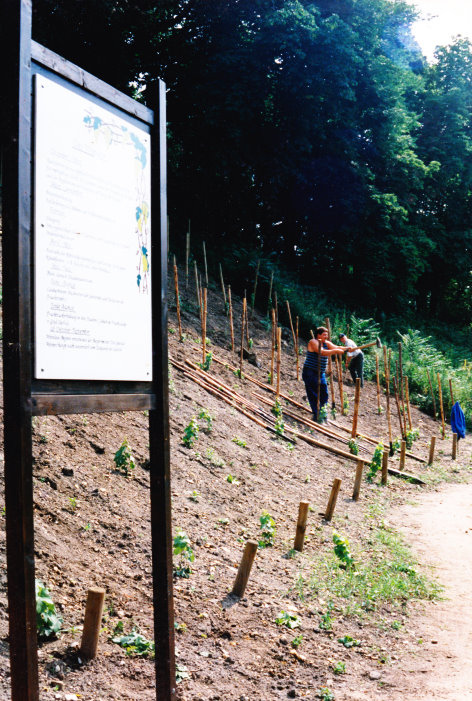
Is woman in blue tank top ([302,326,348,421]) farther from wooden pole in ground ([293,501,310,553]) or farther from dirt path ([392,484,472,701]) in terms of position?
wooden pole in ground ([293,501,310,553])

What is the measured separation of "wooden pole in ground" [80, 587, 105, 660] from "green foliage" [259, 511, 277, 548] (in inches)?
128

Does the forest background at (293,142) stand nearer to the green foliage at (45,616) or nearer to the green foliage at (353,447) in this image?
the green foliage at (353,447)

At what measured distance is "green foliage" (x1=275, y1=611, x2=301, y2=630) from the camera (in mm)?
5289

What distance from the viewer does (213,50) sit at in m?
23.1

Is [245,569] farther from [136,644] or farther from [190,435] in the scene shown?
[190,435]

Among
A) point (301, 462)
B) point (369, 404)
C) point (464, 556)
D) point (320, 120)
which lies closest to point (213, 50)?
point (320, 120)

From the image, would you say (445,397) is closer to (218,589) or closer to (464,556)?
(464,556)

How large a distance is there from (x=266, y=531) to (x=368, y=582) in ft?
3.87

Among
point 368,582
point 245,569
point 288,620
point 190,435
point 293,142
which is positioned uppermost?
point 293,142

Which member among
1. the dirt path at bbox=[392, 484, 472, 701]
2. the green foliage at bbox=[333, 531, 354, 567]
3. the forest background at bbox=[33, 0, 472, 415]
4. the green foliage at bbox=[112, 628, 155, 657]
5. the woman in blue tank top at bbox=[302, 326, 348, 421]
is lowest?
the dirt path at bbox=[392, 484, 472, 701]

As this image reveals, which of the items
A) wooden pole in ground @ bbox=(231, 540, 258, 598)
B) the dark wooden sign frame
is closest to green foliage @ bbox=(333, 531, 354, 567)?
wooden pole in ground @ bbox=(231, 540, 258, 598)

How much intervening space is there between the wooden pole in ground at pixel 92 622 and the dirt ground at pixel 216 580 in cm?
6

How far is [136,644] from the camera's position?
14.0 ft

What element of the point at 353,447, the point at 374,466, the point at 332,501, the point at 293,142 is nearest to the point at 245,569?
the point at 332,501
